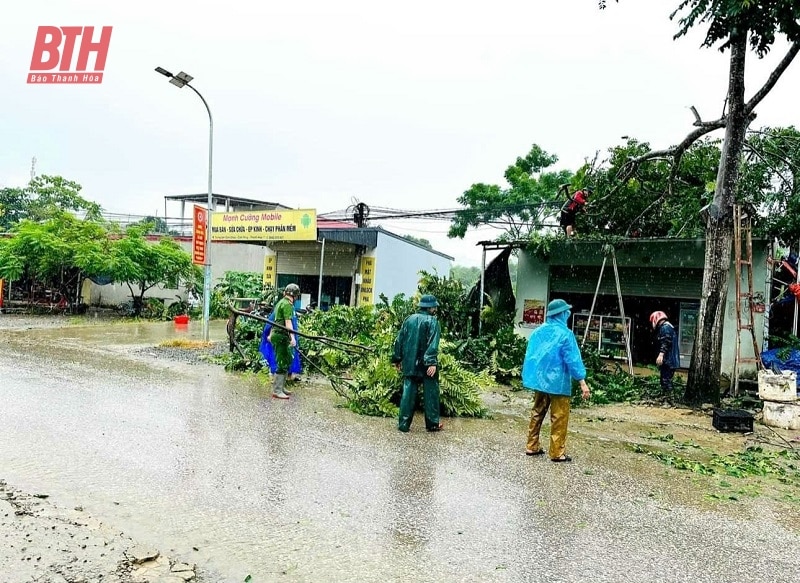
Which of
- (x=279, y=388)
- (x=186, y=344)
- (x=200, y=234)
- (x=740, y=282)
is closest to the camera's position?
(x=279, y=388)

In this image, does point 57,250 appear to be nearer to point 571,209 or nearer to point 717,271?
point 571,209

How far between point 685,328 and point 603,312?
1878mm

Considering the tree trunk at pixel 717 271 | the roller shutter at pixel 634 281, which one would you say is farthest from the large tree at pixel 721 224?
the roller shutter at pixel 634 281

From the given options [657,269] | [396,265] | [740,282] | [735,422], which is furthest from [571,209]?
[396,265]

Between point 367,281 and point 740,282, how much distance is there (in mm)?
15217

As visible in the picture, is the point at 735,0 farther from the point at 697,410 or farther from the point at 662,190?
the point at 662,190

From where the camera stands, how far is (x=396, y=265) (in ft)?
84.1

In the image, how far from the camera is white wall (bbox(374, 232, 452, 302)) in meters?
24.6

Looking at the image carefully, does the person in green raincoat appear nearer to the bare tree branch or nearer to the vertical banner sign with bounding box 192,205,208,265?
the bare tree branch

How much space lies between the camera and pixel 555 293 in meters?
15.3

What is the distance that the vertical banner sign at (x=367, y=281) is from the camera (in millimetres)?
24422

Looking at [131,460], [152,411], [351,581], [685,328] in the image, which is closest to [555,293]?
[685,328]

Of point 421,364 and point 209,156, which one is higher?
point 209,156

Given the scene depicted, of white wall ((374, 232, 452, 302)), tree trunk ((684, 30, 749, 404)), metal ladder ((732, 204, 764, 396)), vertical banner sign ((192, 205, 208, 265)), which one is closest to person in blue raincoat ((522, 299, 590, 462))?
tree trunk ((684, 30, 749, 404))
